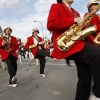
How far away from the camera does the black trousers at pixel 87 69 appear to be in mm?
2896

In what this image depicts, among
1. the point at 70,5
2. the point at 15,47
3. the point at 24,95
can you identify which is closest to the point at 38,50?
the point at 15,47

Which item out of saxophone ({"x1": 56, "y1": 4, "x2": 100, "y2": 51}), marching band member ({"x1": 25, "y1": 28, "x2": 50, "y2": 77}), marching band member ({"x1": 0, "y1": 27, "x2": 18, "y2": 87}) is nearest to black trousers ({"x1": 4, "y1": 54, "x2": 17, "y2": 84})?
marching band member ({"x1": 0, "y1": 27, "x2": 18, "y2": 87})

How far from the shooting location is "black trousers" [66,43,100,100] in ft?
9.50

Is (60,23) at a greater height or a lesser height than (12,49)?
greater

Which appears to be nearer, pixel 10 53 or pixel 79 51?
pixel 79 51

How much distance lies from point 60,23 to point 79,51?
0.48 metres

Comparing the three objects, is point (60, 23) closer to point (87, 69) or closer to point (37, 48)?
point (87, 69)

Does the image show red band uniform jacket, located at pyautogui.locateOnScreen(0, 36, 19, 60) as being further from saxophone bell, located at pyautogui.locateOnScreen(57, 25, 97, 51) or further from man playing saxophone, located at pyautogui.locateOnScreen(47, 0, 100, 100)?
saxophone bell, located at pyautogui.locateOnScreen(57, 25, 97, 51)

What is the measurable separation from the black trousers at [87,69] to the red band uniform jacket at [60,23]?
11 cm

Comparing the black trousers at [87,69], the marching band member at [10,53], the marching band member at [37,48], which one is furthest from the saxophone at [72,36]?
the marching band member at [37,48]

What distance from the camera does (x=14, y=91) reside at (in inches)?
211

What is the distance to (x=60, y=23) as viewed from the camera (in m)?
2.95

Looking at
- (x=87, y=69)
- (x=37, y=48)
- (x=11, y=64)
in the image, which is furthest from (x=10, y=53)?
(x=87, y=69)

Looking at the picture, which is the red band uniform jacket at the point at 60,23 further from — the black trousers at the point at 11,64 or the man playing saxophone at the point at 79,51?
the black trousers at the point at 11,64
